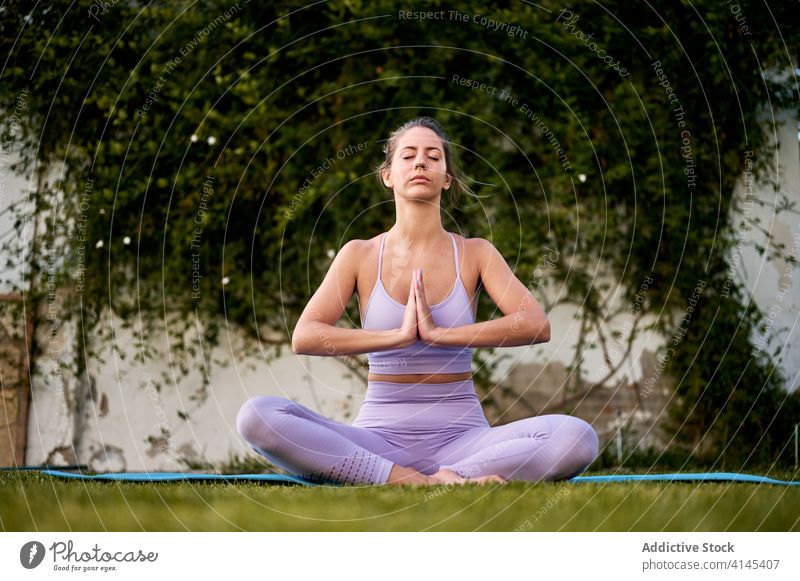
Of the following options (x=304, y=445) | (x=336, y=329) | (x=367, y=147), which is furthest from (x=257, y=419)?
(x=367, y=147)

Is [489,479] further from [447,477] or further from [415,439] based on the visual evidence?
[415,439]

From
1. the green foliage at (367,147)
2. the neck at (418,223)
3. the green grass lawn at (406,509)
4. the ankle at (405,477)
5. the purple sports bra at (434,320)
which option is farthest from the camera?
the green foliage at (367,147)

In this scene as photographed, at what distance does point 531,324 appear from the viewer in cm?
281

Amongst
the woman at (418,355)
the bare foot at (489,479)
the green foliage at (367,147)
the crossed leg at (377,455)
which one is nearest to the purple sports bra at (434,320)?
the woman at (418,355)

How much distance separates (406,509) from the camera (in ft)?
7.54

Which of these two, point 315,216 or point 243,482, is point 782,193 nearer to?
point 315,216

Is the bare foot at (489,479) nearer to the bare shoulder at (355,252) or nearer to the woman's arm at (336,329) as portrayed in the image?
the woman's arm at (336,329)

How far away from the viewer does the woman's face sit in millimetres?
2994

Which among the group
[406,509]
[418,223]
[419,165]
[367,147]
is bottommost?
[406,509]

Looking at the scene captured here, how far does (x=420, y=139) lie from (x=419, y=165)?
4.5 inches

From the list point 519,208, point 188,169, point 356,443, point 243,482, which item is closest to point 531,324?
point 356,443

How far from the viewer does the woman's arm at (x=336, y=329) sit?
8.99 ft

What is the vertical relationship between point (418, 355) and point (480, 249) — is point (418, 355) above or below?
below

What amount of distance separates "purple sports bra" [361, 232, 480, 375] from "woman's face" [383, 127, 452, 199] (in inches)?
12.3
